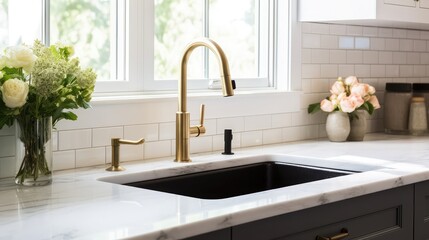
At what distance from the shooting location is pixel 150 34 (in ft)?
10.0

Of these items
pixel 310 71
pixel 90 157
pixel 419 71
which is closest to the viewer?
pixel 90 157

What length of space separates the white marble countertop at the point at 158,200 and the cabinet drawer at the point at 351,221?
0.13 ft

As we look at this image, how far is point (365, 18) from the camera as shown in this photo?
355 cm

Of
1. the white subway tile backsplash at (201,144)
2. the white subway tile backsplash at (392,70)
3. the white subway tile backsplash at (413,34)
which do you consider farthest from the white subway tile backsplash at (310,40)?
the white subway tile backsplash at (413,34)

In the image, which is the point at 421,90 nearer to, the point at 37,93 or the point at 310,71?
the point at 310,71

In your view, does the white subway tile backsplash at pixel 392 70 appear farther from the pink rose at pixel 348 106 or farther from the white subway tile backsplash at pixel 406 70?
the pink rose at pixel 348 106

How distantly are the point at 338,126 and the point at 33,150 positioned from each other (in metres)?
1.75

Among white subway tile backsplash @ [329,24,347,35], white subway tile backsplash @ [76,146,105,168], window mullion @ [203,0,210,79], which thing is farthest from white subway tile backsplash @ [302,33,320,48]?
white subway tile backsplash @ [76,146,105,168]

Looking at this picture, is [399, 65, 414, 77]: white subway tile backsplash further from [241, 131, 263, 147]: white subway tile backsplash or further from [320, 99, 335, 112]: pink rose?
[241, 131, 263, 147]: white subway tile backsplash

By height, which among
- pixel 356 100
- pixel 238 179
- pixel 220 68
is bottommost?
pixel 238 179

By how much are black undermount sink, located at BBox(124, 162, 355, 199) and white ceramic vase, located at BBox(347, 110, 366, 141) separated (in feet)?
2.29

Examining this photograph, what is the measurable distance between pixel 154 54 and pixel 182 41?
0.22 meters

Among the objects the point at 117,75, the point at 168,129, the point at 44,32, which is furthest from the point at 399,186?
the point at 44,32

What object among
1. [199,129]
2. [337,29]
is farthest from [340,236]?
[337,29]
